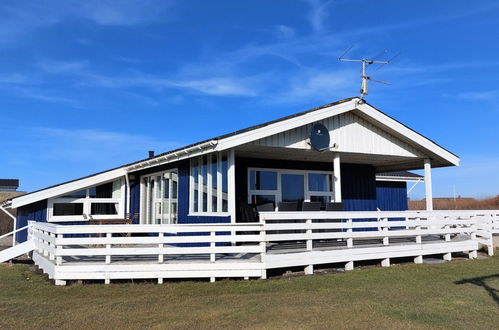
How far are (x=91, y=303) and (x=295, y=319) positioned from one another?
10.4ft

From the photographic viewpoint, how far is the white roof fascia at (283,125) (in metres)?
9.25

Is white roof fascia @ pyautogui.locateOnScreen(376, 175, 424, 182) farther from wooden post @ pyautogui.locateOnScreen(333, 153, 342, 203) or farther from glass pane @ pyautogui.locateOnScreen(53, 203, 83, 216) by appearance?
glass pane @ pyautogui.locateOnScreen(53, 203, 83, 216)

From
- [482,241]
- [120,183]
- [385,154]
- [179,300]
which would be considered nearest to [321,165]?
[385,154]

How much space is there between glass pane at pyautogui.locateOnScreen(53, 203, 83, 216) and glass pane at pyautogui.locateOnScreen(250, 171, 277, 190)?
6.34m

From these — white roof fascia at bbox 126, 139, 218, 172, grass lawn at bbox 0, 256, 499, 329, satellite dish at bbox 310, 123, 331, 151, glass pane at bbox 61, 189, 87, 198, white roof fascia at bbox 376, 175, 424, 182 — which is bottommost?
grass lawn at bbox 0, 256, 499, 329

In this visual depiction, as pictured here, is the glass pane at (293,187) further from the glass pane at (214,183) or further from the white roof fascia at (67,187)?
the white roof fascia at (67,187)

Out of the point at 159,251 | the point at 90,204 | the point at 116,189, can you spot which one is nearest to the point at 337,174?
the point at 159,251

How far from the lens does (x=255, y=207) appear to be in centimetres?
1190

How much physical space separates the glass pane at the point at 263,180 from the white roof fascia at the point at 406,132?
10.2ft

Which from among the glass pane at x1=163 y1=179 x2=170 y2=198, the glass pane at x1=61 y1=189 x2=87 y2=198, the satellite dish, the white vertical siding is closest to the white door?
the glass pane at x1=163 y1=179 x2=170 y2=198

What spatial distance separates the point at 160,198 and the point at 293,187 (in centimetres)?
409

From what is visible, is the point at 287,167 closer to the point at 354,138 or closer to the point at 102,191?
the point at 354,138

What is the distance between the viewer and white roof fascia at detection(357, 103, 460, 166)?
11547 millimetres

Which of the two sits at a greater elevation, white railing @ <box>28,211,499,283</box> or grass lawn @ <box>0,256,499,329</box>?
white railing @ <box>28,211,499,283</box>
